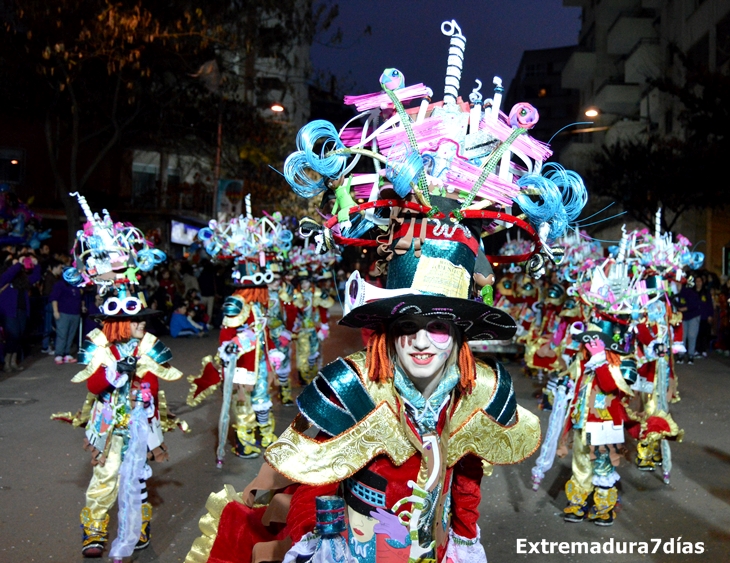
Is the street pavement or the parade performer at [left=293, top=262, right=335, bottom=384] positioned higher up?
the parade performer at [left=293, top=262, right=335, bottom=384]

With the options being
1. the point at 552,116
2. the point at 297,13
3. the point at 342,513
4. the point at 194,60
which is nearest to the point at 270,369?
the point at 342,513

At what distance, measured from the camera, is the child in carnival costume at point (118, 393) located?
5.23m

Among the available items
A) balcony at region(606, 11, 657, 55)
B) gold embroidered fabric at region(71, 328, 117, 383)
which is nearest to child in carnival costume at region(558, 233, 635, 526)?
gold embroidered fabric at region(71, 328, 117, 383)

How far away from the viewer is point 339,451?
305 cm

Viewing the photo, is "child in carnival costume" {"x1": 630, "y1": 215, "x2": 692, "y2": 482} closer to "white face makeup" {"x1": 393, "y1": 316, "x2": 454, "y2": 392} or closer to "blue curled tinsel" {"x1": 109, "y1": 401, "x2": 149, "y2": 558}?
"white face makeup" {"x1": 393, "y1": 316, "x2": 454, "y2": 392}

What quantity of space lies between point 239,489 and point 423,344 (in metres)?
4.58

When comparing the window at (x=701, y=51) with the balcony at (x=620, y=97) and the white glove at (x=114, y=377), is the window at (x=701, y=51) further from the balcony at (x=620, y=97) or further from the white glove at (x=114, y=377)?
the white glove at (x=114, y=377)

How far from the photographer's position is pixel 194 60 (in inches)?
780

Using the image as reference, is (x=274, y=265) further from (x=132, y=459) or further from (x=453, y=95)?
(x=453, y=95)

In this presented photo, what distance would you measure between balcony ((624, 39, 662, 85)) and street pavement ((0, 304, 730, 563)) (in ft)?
79.8

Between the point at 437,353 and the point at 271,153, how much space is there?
862 inches

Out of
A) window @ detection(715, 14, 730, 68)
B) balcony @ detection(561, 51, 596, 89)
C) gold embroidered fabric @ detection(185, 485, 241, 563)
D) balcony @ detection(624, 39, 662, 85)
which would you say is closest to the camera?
gold embroidered fabric @ detection(185, 485, 241, 563)

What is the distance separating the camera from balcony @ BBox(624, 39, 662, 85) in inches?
1223

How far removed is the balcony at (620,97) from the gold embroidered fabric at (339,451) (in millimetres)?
34161
